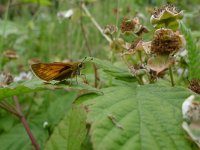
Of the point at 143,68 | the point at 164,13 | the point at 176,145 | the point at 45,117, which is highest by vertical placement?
the point at 164,13

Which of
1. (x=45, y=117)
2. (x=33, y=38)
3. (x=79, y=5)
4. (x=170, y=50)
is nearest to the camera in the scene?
(x=170, y=50)

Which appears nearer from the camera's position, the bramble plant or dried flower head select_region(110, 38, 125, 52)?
the bramble plant

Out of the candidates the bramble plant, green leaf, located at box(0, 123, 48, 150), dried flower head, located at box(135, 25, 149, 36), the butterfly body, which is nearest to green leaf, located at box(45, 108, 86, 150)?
the bramble plant

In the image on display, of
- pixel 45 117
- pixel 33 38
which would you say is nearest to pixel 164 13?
pixel 45 117

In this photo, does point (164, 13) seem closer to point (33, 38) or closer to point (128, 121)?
point (128, 121)

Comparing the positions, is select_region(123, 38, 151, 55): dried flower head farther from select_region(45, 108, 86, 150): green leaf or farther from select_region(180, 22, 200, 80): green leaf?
select_region(45, 108, 86, 150): green leaf
